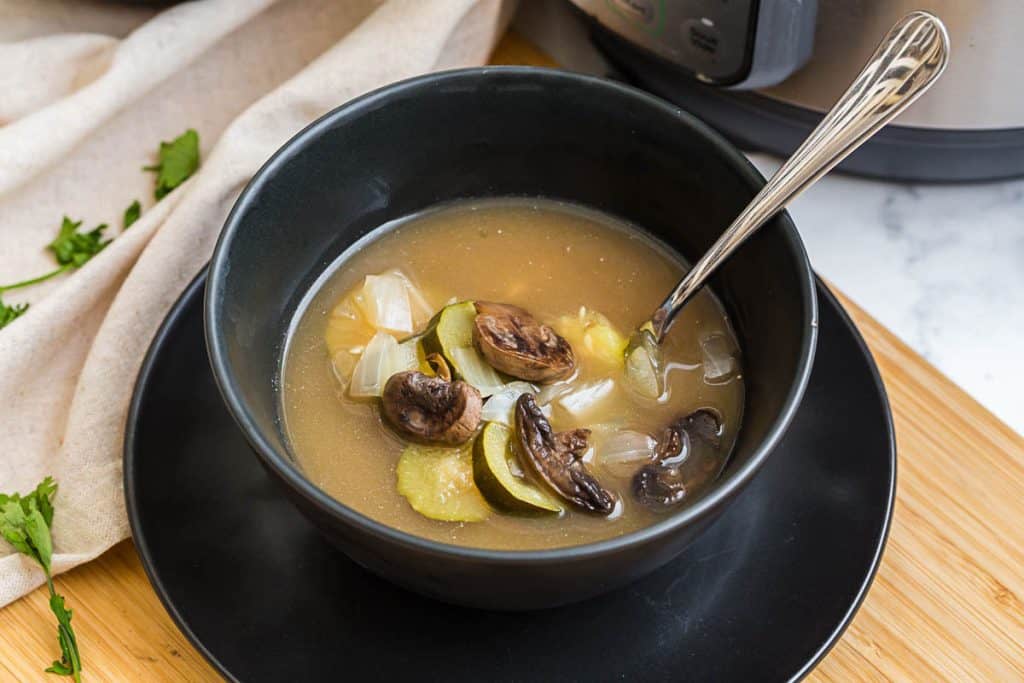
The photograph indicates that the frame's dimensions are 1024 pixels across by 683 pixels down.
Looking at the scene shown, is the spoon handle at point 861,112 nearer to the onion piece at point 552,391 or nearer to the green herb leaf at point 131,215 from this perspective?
the onion piece at point 552,391

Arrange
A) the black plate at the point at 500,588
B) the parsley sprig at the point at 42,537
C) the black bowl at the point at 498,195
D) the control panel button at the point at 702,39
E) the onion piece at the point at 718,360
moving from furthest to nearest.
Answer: the control panel button at the point at 702,39 → the onion piece at the point at 718,360 → the parsley sprig at the point at 42,537 → the black plate at the point at 500,588 → the black bowl at the point at 498,195

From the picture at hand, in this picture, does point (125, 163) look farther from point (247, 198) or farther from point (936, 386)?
point (936, 386)

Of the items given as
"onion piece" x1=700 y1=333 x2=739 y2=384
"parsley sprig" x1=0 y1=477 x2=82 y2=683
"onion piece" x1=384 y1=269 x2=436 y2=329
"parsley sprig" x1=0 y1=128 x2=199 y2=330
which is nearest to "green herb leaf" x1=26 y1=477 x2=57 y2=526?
"parsley sprig" x1=0 y1=477 x2=82 y2=683

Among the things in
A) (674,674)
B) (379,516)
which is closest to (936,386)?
(674,674)

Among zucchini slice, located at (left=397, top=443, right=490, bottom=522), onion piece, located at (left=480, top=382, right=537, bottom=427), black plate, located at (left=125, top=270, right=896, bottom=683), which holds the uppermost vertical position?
onion piece, located at (left=480, top=382, right=537, bottom=427)

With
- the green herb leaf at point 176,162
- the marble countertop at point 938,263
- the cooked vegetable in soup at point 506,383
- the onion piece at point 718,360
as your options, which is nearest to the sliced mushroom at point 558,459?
the cooked vegetable in soup at point 506,383

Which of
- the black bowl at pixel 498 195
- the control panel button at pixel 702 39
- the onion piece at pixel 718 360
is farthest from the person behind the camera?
the control panel button at pixel 702 39

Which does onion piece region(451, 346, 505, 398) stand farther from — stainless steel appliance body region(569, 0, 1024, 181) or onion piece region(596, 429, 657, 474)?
stainless steel appliance body region(569, 0, 1024, 181)
